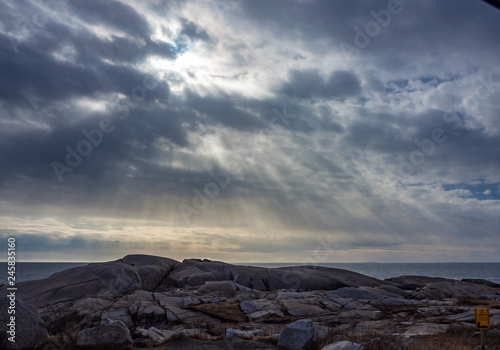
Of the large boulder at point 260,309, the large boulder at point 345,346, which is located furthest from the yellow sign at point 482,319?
the large boulder at point 260,309

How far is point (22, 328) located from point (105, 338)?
2.30m

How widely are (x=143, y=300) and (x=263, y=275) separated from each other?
15.4m

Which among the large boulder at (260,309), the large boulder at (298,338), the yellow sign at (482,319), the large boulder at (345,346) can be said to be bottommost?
the large boulder at (260,309)

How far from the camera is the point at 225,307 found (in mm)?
25188

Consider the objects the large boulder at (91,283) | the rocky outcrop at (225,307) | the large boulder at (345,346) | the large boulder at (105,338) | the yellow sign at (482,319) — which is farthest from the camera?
the large boulder at (91,283)

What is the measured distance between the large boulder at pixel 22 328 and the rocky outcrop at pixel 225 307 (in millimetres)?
344

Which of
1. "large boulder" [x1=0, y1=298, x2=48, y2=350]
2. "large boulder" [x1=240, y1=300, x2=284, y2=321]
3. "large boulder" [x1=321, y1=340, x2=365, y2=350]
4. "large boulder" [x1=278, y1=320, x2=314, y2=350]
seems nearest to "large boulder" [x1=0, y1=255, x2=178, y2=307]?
"large boulder" [x1=240, y1=300, x2=284, y2=321]

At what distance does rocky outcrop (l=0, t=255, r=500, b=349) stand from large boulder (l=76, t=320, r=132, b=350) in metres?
0.03

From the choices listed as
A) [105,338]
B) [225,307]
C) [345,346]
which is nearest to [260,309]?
[225,307]

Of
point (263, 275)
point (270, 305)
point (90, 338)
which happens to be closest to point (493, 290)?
point (263, 275)

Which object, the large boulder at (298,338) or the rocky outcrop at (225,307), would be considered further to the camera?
the rocky outcrop at (225,307)

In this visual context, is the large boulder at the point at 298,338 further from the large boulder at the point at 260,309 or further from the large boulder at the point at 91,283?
the large boulder at the point at 91,283

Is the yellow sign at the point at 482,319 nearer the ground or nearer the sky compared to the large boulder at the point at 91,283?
nearer the sky

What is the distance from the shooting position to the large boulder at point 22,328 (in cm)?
1062
